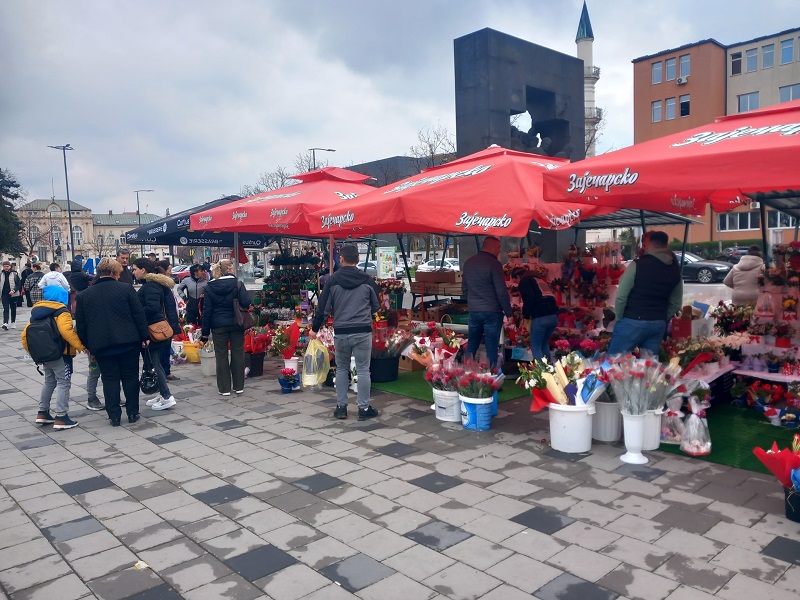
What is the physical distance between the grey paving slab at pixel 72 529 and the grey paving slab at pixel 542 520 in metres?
2.72

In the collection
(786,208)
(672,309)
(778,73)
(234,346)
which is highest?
(778,73)

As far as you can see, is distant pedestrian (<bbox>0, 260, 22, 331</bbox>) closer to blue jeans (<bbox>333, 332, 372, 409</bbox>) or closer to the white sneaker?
the white sneaker

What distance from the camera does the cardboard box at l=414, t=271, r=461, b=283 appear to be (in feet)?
32.4

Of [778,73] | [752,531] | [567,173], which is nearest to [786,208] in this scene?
[567,173]

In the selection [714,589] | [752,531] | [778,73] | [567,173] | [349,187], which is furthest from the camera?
[778,73]

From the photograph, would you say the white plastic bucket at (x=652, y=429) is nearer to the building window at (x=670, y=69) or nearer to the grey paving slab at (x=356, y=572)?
the grey paving slab at (x=356, y=572)

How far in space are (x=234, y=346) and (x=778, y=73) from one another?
48.5 meters

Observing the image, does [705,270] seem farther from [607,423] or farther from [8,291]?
[8,291]

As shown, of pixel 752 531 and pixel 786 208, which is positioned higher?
pixel 786 208

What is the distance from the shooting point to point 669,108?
150 feet

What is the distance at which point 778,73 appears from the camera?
42750 mm

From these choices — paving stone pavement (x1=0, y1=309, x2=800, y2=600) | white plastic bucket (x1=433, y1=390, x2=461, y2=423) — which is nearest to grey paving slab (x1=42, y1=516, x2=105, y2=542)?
paving stone pavement (x1=0, y1=309, x2=800, y2=600)

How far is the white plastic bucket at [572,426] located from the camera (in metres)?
4.94

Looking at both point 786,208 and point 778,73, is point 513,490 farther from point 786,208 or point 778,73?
point 778,73
